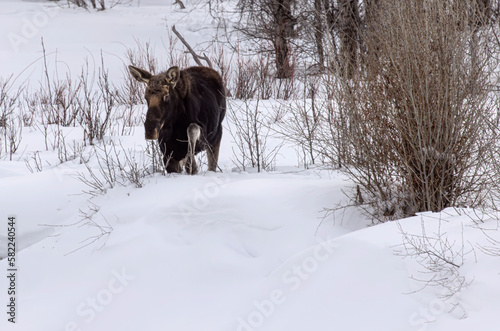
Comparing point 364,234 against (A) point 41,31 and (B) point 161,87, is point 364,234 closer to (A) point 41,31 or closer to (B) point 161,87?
(B) point 161,87

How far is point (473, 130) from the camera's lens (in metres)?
4.32

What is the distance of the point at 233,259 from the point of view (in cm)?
426

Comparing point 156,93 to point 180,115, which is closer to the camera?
point 156,93

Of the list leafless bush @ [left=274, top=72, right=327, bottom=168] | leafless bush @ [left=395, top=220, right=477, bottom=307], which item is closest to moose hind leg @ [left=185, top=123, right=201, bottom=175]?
leafless bush @ [left=274, top=72, right=327, bottom=168]

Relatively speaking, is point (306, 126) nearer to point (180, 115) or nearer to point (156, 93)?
point (180, 115)

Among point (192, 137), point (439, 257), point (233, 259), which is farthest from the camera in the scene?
point (192, 137)

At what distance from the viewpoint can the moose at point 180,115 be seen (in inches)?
217

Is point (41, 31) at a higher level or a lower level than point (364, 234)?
higher

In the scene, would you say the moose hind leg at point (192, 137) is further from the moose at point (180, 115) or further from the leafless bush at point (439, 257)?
the leafless bush at point (439, 257)

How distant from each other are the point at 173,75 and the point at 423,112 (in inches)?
94.3

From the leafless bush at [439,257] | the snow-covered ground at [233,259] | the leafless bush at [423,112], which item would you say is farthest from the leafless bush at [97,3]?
the leafless bush at [439,257]

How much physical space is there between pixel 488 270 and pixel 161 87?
3342 mm

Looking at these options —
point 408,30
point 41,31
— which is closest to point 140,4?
point 41,31

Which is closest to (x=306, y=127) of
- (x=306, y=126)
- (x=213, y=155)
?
(x=306, y=126)
